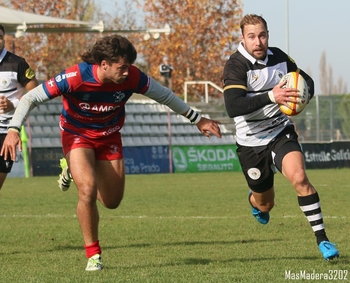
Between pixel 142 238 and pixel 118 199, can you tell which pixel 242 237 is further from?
pixel 118 199

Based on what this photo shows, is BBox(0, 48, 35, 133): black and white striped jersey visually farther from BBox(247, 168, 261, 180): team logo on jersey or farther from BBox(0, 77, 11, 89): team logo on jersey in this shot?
BBox(247, 168, 261, 180): team logo on jersey

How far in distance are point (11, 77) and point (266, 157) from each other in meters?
2.88

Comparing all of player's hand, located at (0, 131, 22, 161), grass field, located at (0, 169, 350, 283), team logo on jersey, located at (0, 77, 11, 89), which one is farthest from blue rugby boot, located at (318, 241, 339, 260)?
team logo on jersey, located at (0, 77, 11, 89)

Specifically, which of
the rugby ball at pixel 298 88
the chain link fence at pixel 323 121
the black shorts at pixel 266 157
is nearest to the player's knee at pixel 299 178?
the black shorts at pixel 266 157

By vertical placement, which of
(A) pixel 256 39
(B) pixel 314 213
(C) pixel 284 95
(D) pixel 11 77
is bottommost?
(B) pixel 314 213

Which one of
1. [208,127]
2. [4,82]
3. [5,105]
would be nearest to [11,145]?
[208,127]

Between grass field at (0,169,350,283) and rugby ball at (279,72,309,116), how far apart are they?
1.34 metres

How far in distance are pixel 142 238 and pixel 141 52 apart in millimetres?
39575

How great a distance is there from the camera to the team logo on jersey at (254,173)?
816 cm

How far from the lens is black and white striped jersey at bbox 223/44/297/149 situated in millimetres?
7742

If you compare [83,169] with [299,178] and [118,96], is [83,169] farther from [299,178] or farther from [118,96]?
[299,178]

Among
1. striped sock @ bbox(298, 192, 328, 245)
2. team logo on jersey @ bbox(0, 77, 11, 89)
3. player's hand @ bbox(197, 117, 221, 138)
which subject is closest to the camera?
striped sock @ bbox(298, 192, 328, 245)

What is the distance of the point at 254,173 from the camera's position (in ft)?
26.9

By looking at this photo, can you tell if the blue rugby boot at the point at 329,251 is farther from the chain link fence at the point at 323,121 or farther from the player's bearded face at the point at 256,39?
the chain link fence at the point at 323,121
